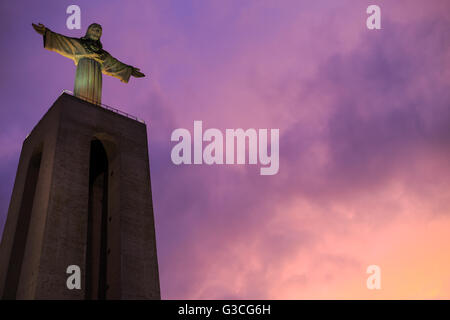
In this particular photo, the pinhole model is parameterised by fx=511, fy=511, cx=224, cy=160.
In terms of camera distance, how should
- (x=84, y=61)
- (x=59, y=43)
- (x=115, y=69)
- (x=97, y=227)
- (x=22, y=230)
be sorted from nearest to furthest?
(x=22, y=230) → (x=97, y=227) → (x=59, y=43) → (x=84, y=61) → (x=115, y=69)

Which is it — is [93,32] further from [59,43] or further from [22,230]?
[22,230]

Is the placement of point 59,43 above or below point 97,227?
above

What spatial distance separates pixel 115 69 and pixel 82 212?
11.6 metres

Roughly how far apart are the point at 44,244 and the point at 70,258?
1198mm

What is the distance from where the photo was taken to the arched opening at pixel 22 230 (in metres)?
23.2

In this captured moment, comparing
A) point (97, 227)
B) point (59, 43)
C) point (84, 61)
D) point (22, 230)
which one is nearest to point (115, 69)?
point (84, 61)

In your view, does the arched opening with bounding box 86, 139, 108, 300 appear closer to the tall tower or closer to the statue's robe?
the tall tower

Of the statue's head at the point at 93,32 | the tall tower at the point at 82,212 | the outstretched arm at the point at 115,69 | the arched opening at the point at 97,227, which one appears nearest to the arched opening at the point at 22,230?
the tall tower at the point at 82,212

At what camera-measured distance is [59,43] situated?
28578 millimetres

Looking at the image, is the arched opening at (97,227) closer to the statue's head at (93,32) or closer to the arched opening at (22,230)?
the arched opening at (22,230)
